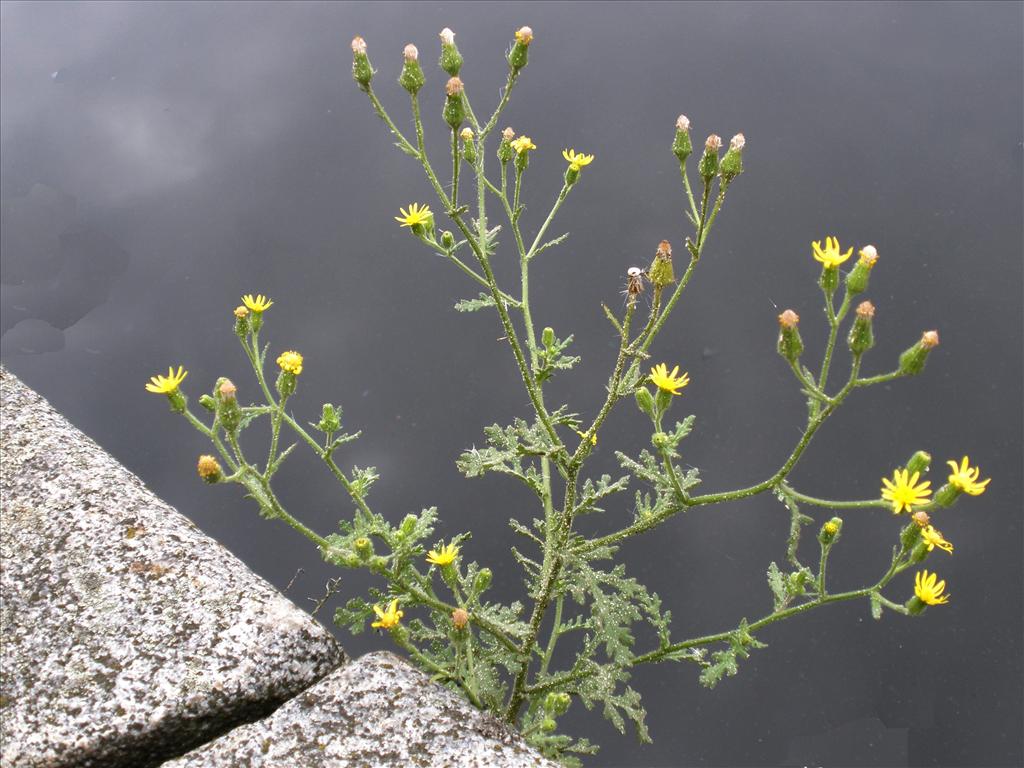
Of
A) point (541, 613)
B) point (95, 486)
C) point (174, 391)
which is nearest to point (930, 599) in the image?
point (541, 613)

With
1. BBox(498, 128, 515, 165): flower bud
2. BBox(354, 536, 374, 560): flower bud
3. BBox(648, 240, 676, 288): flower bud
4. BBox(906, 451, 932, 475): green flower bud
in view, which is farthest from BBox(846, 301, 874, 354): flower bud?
BBox(354, 536, 374, 560): flower bud

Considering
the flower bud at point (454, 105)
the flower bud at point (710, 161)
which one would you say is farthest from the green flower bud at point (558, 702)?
the flower bud at point (454, 105)

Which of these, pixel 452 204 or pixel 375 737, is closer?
pixel 375 737

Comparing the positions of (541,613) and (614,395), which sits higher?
(614,395)

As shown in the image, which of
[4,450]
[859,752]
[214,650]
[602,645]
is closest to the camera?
[214,650]

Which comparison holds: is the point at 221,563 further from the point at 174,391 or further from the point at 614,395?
the point at 614,395

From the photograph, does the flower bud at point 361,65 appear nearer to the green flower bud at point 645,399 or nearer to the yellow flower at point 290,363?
the yellow flower at point 290,363

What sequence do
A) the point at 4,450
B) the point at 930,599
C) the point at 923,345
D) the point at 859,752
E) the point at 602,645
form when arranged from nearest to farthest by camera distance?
the point at 923,345
the point at 930,599
the point at 4,450
the point at 859,752
the point at 602,645
